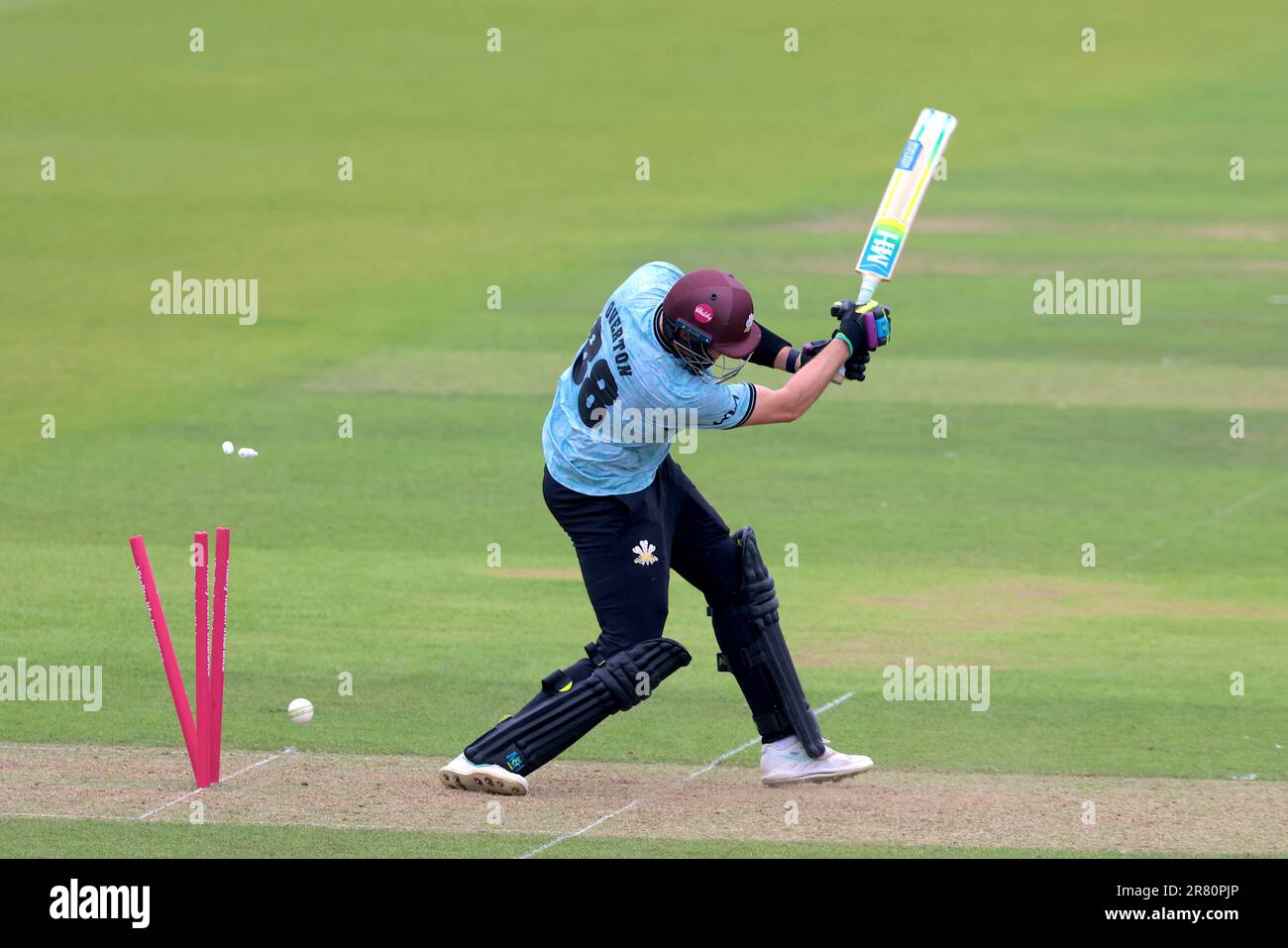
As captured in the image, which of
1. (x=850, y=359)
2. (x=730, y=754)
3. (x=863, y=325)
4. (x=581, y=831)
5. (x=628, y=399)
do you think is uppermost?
(x=863, y=325)

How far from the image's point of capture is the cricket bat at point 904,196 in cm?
886

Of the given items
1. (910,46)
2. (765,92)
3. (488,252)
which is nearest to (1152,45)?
(910,46)

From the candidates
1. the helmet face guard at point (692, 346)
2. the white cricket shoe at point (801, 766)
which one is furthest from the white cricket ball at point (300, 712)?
the helmet face guard at point (692, 346)

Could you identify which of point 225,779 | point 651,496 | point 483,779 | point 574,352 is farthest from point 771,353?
point 574,352

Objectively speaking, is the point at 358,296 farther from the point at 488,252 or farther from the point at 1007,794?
the point at 1007,794

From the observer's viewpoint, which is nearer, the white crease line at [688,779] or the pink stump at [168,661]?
the white crease line at [688,779]

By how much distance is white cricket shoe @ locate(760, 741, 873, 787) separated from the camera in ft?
27.8

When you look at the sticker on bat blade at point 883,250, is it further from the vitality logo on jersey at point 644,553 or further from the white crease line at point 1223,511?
the white crease line at point 1223,511

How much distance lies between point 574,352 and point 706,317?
36.2 ft

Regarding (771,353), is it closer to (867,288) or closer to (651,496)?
(867,288)

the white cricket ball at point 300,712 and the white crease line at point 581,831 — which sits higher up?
the white cricket ball at point 300,712

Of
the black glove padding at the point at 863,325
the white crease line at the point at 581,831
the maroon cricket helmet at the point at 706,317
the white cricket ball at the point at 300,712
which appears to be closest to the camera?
the white crease line at the point at 581,831

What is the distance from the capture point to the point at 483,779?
8.13 meters

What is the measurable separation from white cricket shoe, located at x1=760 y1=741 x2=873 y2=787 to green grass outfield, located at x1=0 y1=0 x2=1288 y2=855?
0.15 m
